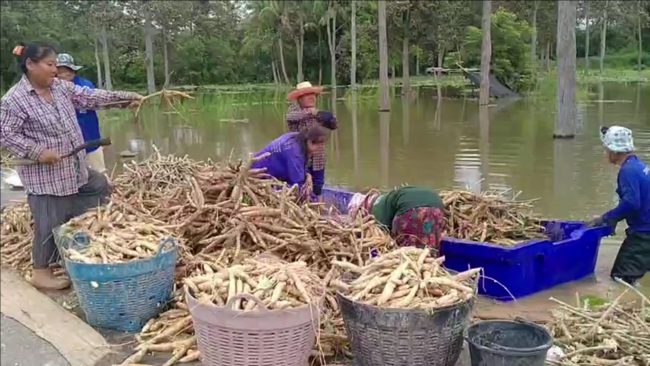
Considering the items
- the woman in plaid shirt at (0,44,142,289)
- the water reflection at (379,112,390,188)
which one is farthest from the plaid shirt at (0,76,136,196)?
the water reflection at (379,112,390,188)

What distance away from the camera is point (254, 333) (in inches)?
130

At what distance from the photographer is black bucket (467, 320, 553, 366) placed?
312 centimetres

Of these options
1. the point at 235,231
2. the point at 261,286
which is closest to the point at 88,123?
the point at 235,231

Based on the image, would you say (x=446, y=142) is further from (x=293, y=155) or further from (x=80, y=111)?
(x=80, y=111)

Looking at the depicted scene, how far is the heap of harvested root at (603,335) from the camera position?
3.58 m

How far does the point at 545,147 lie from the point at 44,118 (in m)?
10.3

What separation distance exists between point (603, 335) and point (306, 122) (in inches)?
135

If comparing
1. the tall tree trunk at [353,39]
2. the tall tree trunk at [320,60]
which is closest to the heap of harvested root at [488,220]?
the tall tree trunk at [353,39]

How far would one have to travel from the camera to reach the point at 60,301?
4902mm

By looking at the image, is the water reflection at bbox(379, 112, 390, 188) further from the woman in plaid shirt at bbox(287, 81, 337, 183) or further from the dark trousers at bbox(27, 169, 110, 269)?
the dark trousers at bbox(27, 169, 110, 269)

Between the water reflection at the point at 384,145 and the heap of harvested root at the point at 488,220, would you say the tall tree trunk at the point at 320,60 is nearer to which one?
the water reflection at the point at 384,145

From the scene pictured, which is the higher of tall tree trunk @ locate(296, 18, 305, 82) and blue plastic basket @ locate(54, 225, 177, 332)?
tall tree trunk @ locate(296, 18, 305, 82)

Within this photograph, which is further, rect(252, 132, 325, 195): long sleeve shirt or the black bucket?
rect(252, 132, 325, 195): long sleeve shirt

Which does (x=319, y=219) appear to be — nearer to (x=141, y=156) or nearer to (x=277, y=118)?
(x=141, y=156)
